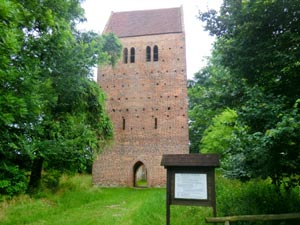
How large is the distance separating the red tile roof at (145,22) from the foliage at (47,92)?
935 cm

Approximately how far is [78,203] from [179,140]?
9.64 meters

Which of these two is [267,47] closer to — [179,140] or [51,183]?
[51,183]

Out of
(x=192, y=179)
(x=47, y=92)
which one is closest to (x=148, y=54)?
(x=47, y=92)

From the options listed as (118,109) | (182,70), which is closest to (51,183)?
(118,109)

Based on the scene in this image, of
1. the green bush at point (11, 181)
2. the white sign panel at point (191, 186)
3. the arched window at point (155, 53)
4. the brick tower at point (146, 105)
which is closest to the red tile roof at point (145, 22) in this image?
the brick tower at point (146, 105)

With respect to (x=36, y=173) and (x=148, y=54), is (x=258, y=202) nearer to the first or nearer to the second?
(x=36, y=173)

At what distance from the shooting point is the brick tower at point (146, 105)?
19109 mm

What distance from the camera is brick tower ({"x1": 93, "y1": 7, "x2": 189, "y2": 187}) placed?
19.1 meters

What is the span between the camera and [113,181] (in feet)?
63.7

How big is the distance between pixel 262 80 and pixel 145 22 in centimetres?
1784

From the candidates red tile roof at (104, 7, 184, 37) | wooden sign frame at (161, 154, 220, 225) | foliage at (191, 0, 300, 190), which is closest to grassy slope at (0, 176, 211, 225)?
wooden sign frame at (161, 154, 220, 225)

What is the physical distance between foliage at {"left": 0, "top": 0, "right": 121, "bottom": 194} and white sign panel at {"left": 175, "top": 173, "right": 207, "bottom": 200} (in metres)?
3.27

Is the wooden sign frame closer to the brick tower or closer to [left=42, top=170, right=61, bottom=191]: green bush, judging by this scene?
[left=42, top=170, right=61, bottom=191]: green bush

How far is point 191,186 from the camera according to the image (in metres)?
5.60
